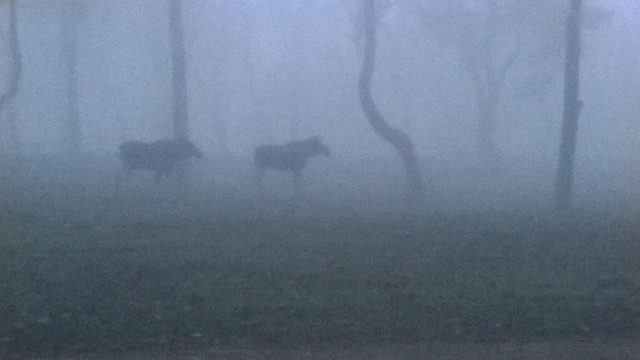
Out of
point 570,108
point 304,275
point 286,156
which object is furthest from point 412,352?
point 570,108

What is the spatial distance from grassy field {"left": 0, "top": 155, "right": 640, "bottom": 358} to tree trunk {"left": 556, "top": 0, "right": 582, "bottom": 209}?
2.34 meters

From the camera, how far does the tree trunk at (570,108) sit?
86.7 ft

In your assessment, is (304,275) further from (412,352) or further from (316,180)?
(316,180)

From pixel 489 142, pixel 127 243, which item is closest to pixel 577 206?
pixel 127 243

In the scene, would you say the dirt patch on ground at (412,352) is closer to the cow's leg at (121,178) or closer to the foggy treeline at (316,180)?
the foggy treeline at (316,180)

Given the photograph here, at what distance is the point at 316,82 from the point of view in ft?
205

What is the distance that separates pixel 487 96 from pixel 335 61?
9417 mm

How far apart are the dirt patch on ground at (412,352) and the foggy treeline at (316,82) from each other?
126ft

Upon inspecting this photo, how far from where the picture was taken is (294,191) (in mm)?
27250

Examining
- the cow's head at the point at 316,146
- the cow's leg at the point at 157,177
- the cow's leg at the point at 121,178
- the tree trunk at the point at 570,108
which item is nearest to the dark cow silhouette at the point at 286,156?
the cow's head at the point at 316,146

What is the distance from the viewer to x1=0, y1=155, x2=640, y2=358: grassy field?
1219 cm

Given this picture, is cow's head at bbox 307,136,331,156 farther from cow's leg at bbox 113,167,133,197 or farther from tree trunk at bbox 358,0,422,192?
cow's leg at bbox 113,167,133,197

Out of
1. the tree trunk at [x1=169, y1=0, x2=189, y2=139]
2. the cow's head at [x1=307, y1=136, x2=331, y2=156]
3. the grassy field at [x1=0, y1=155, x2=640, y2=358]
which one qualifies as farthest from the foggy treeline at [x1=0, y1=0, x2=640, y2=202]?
the grassy field at [x1=0, y1=155, x2=640, y2=358]

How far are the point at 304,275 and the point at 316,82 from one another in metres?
48.0
